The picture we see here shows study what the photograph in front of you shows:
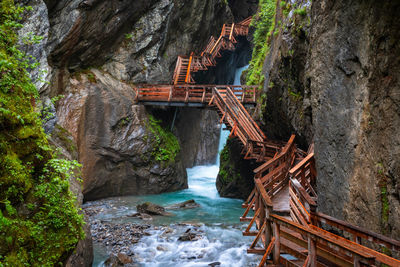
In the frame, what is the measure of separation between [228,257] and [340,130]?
5549 millimetres

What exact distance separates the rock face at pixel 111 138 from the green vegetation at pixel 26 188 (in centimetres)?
1072

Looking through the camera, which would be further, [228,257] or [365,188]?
[228,257]

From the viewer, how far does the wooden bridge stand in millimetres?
4164

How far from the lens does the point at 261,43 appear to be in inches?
818

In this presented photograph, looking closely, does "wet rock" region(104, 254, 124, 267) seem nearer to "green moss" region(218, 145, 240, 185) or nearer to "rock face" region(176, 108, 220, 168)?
"green moss" region(218, 145, 240, 185)

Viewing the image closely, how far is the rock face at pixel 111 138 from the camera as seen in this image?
1647cm

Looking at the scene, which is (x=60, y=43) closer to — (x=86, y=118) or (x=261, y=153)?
(x=86, y=118)

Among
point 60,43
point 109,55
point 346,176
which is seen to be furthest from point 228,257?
point 109,55

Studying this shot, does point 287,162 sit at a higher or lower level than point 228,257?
higher

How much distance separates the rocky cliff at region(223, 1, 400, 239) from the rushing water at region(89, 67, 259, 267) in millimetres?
4131

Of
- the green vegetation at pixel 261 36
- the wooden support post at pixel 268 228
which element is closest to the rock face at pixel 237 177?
the green vegetation at pixel 261 36

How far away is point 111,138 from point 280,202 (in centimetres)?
1241

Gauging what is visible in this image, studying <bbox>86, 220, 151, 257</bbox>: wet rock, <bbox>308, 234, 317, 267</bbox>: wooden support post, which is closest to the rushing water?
<bbox>86, 220, 151, 257</bbox>: wet rock

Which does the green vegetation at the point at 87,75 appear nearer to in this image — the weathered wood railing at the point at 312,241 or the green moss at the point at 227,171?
the green moss at the point at 227,171
